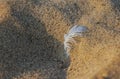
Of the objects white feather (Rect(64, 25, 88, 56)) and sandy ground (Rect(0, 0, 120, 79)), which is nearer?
sandy ground (Rect(0, 0, 120, 79))

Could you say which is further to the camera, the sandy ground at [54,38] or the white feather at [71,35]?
the white feather at [71,35]

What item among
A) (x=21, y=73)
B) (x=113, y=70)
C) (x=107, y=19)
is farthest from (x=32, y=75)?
(x=107, y=19)

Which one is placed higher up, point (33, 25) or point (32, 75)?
point (33, 25)

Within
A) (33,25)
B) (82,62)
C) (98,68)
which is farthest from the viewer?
(33,25)

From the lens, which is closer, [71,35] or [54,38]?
[71,35]

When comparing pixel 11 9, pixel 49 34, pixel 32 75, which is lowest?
pixel 32 75

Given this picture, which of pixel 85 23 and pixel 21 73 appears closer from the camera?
pixel 21 73

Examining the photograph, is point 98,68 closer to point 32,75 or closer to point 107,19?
point 32,75

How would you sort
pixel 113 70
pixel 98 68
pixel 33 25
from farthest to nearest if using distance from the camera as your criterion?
pixel 33 25 < pixel 98 68 < pixel 113 70
